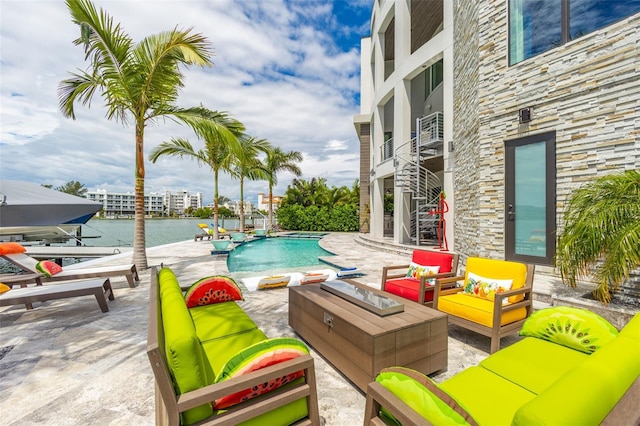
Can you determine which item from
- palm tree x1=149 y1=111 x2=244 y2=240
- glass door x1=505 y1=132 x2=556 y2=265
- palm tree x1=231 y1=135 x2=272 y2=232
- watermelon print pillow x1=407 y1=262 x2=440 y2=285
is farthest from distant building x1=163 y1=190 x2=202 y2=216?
watermelon print pillow x1=407 y1=262 x2=440 y2=285

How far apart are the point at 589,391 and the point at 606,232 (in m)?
3.25

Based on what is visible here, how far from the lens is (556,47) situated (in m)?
5.04

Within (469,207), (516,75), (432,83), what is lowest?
(469,207)

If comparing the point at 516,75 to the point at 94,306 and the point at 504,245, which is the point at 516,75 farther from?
→ the point at 94,306

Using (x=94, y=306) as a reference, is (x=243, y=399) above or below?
above

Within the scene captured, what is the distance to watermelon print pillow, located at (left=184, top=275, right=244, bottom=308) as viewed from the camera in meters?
3.22

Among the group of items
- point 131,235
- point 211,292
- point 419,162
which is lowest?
Result: point 131,235

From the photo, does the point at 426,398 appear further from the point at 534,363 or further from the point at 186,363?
the point at 534,363

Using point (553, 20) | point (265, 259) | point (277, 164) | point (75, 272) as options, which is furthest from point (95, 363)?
point (277, 164)

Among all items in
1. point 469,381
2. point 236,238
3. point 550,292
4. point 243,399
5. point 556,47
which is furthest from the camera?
point 236,238

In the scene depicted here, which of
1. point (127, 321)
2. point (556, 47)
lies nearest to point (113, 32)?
point (127, 321)

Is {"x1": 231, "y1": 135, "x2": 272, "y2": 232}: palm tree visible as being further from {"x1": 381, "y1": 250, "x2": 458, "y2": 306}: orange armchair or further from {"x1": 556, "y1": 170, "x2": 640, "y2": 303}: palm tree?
{"x1": 556, "y1": 170, "x2": 640, "y2": 303}: palm tree

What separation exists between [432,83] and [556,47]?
9.04 m

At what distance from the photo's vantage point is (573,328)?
6.84 feet
